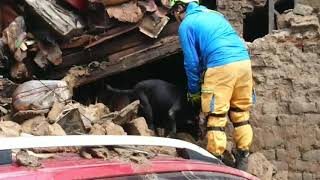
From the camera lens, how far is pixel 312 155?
594 cm

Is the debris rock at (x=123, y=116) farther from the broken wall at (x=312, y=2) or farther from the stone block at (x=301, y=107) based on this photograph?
the broken wall at (x=312, y=2)

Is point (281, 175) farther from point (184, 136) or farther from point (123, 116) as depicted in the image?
point (123, 116)

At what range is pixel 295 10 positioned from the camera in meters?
6.18

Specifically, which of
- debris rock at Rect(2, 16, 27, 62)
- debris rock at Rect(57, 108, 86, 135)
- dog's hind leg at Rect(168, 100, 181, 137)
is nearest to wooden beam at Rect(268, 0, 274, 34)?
dog's hind leg at Rect(168, 100, 181, 137)

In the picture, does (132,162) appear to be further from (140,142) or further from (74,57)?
(74,57)

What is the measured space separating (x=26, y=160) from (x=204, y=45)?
3.63m

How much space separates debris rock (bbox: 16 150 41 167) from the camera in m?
2.00

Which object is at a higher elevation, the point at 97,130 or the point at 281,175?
the point at 97,130

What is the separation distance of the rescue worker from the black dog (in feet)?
2.52

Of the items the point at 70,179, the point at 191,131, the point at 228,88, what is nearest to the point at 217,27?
the point at 228,88

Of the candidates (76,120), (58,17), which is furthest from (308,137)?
(58,17)

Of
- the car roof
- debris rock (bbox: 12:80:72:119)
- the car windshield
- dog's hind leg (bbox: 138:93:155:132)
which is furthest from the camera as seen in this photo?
dog's hind leg (bbox: 138:93:155:132)

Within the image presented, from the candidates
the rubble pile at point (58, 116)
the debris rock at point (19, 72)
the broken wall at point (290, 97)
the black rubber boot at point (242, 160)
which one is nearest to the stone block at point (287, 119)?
the broken wall at point (290, 97)

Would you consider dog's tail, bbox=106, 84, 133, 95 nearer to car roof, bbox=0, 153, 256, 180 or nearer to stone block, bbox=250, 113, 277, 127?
stone block, bbox=250, 113, 277, 127
